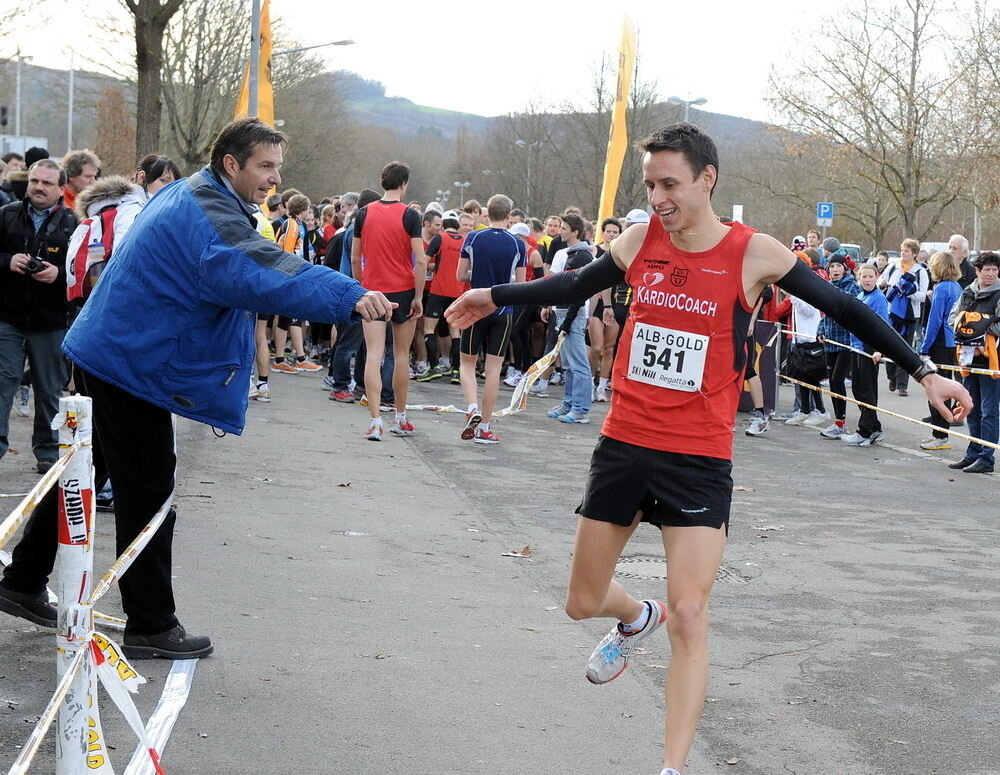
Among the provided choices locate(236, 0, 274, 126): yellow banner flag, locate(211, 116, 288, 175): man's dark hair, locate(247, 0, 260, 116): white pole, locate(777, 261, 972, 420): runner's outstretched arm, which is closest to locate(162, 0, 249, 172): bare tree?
locate(247, 0, 260, 116): white pole

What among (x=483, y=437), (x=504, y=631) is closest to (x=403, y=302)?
(x=483, y=437)

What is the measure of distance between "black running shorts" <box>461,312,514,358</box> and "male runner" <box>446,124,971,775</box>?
7.86 metres

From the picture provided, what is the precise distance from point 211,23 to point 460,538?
39395mm

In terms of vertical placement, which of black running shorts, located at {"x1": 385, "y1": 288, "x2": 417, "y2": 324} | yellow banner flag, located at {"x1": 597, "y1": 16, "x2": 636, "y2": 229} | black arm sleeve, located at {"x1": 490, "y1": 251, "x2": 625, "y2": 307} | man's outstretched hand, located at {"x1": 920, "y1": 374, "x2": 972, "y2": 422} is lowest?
black running shorts, located at {"x1": 385, "y1": 288, "x2": 417, "y2": 324}

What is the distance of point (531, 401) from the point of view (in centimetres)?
1611

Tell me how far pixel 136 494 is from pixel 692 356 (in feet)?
7.36

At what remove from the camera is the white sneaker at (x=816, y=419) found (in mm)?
15625

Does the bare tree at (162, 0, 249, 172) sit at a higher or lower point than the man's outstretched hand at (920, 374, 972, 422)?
higher

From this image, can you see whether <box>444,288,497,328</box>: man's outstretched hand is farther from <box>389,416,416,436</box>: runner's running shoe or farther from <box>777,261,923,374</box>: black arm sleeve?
<box>389,416,416,436</box>: runner's running shoe

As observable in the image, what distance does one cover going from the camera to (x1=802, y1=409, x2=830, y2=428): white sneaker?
15625 millimetres

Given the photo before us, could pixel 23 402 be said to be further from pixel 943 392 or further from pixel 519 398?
pixel 943 392

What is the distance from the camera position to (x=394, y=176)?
11.8m

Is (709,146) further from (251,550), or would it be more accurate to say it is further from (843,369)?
(843,369)

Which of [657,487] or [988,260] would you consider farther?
[988,260]
